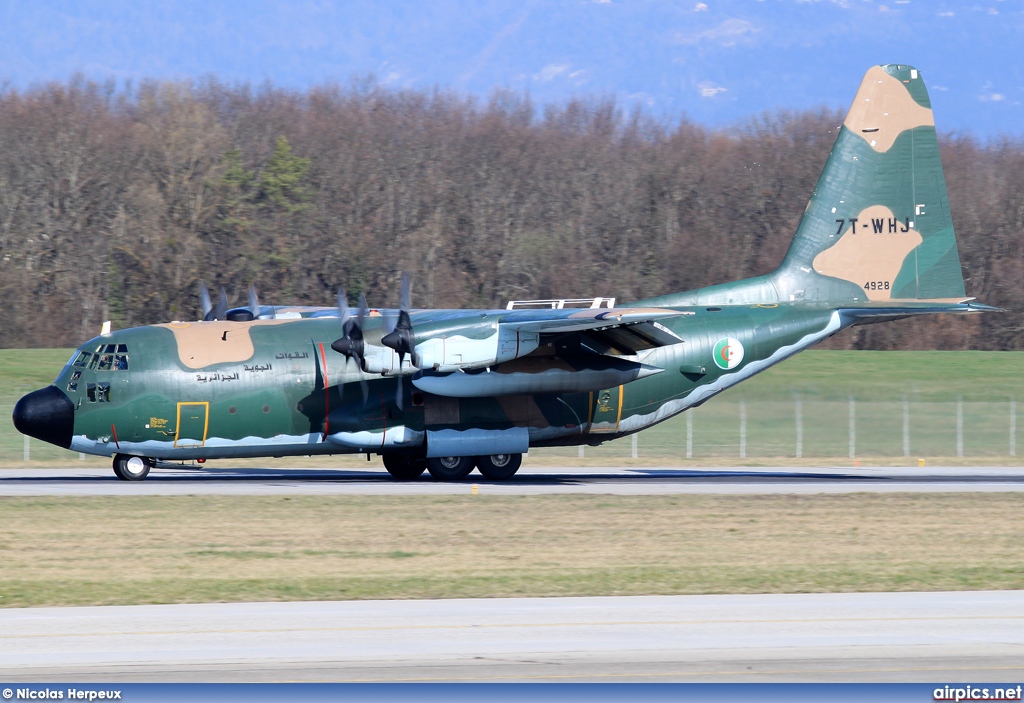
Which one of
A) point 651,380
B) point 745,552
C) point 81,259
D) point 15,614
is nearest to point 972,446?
point 651,380

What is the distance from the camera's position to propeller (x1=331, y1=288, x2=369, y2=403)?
25906 millimetres

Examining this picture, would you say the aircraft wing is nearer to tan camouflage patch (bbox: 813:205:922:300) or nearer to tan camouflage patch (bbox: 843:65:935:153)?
tan camouflage patch (bbox: 813:205:922:300)

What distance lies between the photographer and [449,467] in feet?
91.7

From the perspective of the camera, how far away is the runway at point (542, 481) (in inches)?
1007

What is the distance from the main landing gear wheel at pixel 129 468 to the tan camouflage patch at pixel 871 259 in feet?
56.8

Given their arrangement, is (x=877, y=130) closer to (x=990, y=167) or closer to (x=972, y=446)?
(x=972, y=446)

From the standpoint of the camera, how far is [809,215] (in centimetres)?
3100

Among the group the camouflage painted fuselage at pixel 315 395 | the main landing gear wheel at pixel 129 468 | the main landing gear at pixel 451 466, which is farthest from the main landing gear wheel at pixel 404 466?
the main landing gear wheel at pixel 129 468

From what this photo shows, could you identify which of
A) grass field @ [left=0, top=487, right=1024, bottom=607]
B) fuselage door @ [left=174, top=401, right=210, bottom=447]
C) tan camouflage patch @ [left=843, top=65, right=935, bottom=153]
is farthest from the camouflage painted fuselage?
tan camouflage patch @ [left=843, top=65, right=935, bottom=153]

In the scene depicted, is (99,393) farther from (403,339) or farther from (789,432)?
(789,432)

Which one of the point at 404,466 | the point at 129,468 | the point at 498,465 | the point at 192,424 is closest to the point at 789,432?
the point at 498,465

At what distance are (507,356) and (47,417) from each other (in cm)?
1000

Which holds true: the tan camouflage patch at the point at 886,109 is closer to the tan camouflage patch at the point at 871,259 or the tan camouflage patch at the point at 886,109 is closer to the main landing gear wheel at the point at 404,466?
the tan camouflage patch at the point at 871,259

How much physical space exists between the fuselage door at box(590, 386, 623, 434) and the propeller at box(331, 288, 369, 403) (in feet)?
18.1
